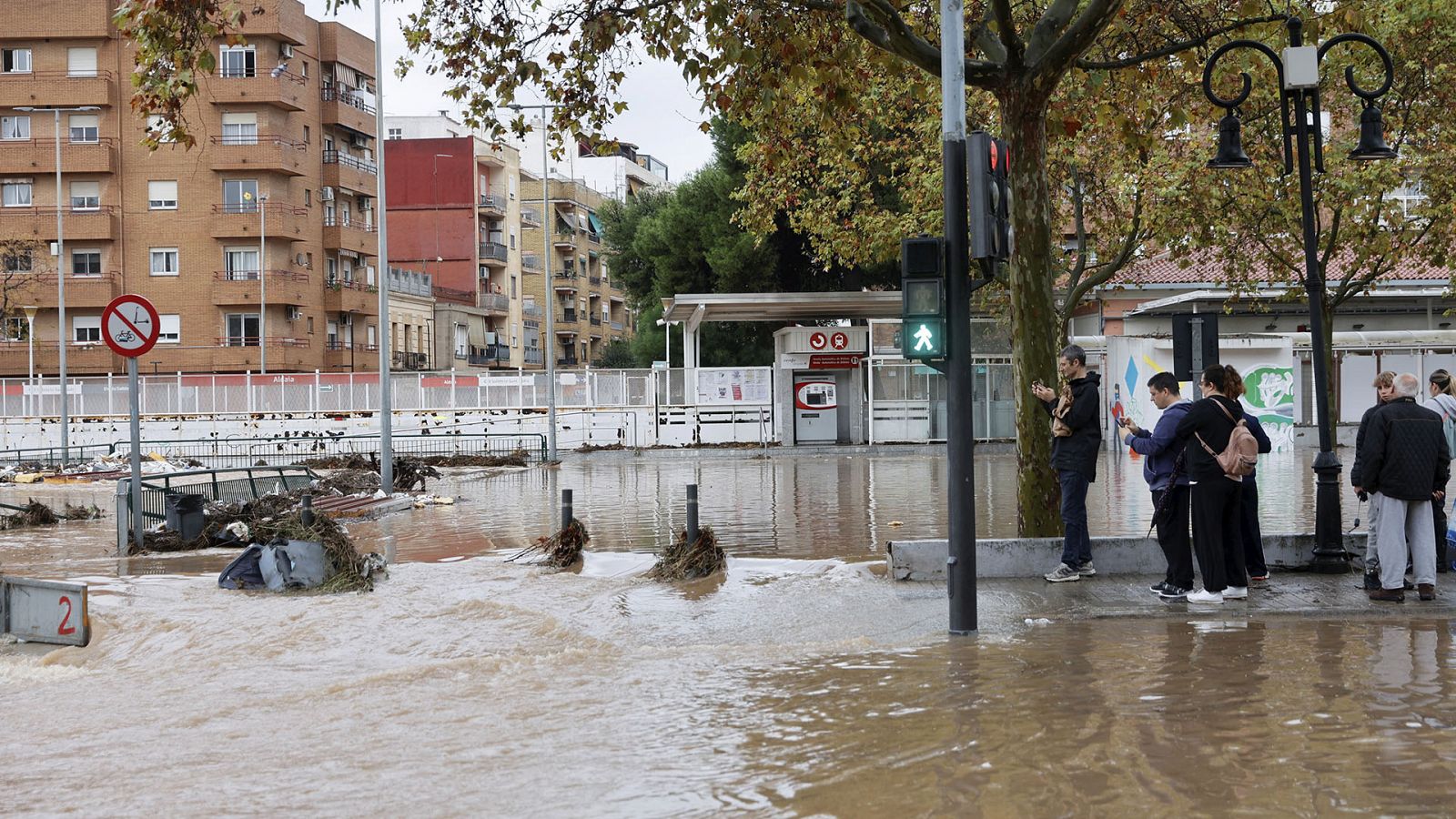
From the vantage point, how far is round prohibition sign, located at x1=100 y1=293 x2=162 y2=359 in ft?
47.6

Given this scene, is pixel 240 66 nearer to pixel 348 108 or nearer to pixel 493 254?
pixel 348 108

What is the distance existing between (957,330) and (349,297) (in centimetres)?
5648

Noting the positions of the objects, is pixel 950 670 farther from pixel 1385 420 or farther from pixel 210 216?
pixel 210 216

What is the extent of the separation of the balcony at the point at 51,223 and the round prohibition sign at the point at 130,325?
46.5 meters

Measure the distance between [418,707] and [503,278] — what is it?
250 ft

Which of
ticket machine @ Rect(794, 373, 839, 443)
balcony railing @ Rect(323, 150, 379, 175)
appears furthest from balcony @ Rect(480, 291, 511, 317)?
ticket machine @ Rect(794, 373, 839, 443)

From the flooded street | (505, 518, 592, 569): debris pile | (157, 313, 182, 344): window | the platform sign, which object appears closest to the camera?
the flooded street

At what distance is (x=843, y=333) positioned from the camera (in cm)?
3869

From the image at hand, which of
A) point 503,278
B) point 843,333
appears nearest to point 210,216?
point 503,278

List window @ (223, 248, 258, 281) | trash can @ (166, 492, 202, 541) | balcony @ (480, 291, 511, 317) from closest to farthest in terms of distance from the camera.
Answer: trash can @ (166, 492, 202, 541)
window @ (223, 248, 258, 281)
balcony @ (480, 291, 511, 317)

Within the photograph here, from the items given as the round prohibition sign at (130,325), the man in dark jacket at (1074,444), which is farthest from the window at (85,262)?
the man in dark jacket at (1074,444)

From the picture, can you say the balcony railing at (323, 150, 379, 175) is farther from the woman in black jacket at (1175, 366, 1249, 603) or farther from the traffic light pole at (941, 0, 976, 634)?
Result: the traffic light pole at (941, 0, 976, 634)

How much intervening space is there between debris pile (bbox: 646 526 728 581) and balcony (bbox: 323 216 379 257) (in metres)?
52.3

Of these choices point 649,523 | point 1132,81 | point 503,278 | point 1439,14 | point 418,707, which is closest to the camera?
point 418,707
